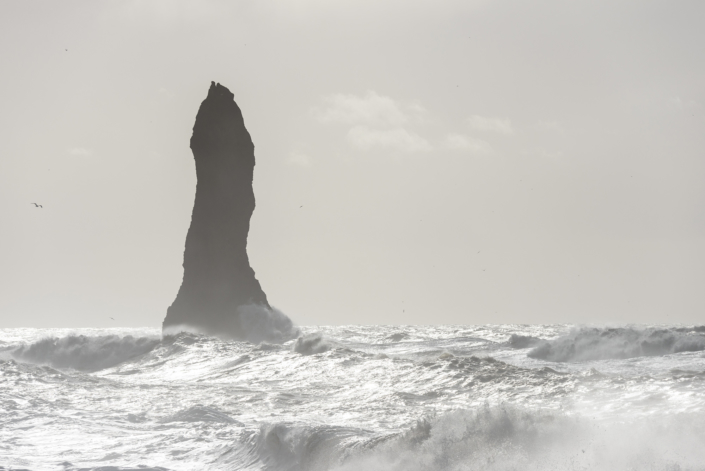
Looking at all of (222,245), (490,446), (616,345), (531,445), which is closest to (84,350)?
(222,245)

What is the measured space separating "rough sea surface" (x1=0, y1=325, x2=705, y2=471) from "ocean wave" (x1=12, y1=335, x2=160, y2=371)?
434cm

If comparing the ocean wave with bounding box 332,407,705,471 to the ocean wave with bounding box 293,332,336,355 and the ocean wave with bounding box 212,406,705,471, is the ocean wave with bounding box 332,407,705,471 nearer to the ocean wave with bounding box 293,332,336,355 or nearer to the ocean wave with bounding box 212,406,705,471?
the ocean wave with bounding box 212,406,705,471

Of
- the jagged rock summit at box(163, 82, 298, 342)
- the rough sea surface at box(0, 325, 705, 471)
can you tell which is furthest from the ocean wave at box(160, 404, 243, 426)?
the jagged rock summit at box(163, 82, 298, 342)

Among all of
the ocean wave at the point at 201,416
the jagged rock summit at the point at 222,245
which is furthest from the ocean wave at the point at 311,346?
the jagged rock summit at the point at 222,245

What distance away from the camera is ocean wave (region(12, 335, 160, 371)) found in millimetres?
27566

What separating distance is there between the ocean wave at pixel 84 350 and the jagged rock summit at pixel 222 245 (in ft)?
26.7

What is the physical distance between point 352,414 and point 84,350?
19.5 m

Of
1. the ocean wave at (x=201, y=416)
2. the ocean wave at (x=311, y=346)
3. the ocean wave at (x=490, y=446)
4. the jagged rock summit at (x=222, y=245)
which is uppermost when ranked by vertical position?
the jagged rock summit at (x=222, y=245)

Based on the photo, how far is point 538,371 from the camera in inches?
618

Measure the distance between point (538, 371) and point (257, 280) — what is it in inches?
1043

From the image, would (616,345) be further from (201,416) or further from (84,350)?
(84,350)

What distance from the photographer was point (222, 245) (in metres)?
39.4

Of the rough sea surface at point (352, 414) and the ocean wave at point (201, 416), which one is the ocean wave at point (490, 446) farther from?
the ocean wave at point (201, 416)

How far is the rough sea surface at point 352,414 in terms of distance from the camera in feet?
29.1
